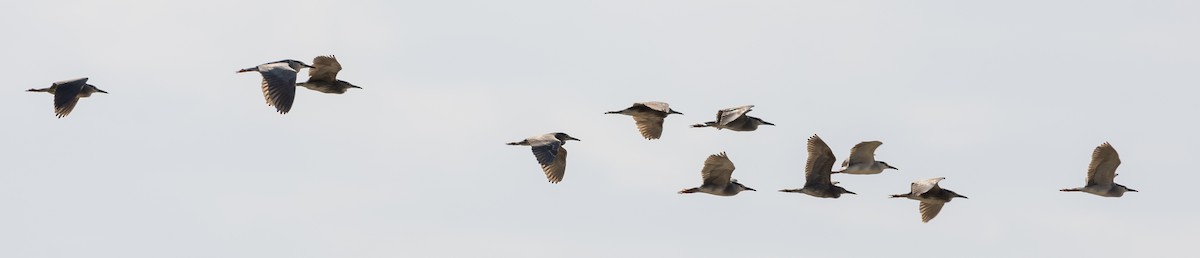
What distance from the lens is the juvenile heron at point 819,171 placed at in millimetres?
67750

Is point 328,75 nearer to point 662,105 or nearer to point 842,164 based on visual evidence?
point 662,105

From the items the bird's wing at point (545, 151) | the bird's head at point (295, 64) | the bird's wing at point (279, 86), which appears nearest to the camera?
the bird's wing at point (279, 86)

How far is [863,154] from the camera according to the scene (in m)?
69.9

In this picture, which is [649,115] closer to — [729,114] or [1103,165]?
[729,114]

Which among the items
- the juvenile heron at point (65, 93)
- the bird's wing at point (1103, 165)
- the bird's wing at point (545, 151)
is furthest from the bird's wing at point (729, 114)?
the juvenile heron at point (65, 93)

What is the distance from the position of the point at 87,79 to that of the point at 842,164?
16737mm

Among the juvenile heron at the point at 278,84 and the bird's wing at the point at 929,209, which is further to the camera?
the bird's wing at the point at 929,209

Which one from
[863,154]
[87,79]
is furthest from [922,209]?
[87,79]

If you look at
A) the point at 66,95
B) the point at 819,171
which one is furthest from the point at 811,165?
the point at 66,95

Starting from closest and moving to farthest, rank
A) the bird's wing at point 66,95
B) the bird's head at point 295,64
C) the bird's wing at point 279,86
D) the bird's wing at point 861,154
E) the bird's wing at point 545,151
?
1. the bird's wing at point 279,86
2. the bird's head at point 295,64
3. the bird's wing at point 545,151
4. the bird's wing at point 66,95
5. the bird's wing at point 861,154

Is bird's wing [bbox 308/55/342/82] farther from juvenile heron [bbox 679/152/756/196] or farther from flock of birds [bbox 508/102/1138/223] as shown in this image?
juvenile heron [bbox 679/152/756/196]

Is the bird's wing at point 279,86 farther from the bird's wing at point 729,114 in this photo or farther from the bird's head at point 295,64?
the bird's wing at point 729,114

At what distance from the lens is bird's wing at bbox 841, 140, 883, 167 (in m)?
69.4

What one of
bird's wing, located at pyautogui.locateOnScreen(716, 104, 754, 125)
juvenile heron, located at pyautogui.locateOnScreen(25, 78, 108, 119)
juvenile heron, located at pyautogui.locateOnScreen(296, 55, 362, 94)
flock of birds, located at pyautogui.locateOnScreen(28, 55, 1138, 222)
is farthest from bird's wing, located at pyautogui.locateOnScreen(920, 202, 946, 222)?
juvenile heron, located at pyautogui.locateOnScreen(25, 78, 108, 119)
